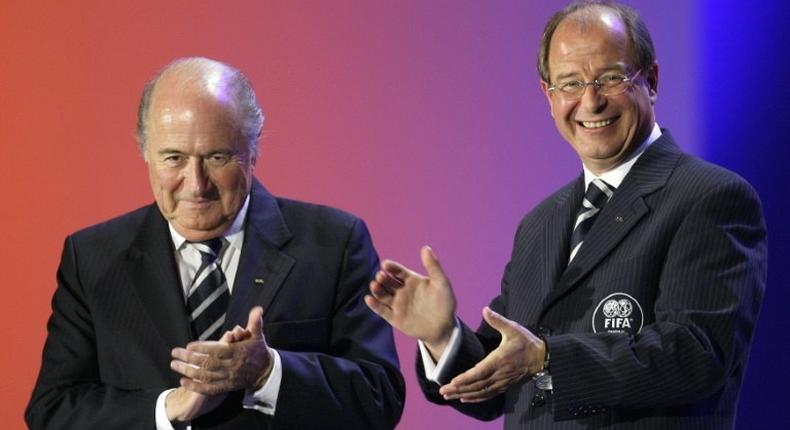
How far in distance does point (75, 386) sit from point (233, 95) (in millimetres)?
684

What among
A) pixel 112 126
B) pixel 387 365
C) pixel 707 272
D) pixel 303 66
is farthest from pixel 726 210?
pixel 112 126

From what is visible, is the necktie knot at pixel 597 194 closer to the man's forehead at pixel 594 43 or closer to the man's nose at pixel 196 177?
the man's forehead at pixel 594 43

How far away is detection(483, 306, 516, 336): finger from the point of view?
2.17 metres

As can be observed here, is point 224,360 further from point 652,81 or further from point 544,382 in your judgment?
point 652,81

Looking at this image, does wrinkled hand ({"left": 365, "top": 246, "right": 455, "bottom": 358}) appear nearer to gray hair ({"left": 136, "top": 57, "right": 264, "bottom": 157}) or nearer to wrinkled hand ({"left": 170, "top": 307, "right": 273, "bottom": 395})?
wrinkled hand ({"left": 170, "top": 307, "right": 273, "bottom": 395})

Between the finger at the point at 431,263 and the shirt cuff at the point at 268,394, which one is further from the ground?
the finger at the point at 431,263

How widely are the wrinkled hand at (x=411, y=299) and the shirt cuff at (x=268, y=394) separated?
0.24 m

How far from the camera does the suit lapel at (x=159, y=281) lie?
2584 mm

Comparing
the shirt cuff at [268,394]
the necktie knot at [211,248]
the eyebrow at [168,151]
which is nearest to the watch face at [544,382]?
the shirt cuff at [268,394]

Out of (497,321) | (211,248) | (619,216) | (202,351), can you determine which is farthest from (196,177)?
(619,216)

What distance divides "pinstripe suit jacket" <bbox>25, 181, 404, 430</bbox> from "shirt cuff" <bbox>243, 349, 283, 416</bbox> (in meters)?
0.01

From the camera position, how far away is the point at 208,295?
2.62 meters

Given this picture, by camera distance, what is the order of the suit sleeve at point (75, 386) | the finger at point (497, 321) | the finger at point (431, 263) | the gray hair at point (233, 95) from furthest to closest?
the gray hair at point (233, 95) → the suit sleeve at point (75, 386) → the finger at point (431, 263) → the finger at point (497, 321)

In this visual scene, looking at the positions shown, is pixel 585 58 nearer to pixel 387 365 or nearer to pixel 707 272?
pixel 707 272
